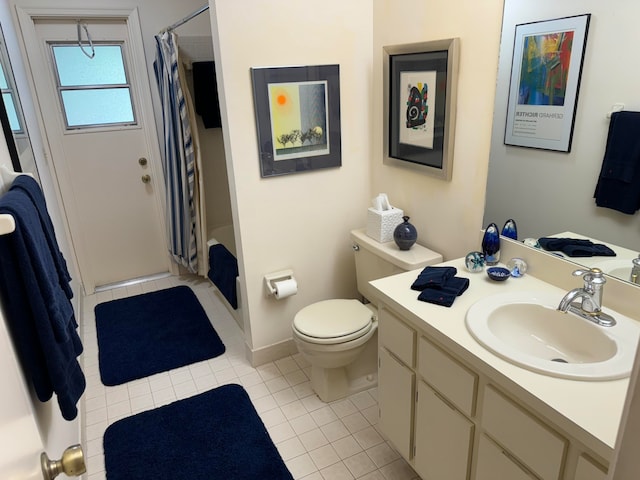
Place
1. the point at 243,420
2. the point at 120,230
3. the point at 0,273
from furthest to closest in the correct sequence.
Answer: the point at 120,230 → the point at 243,420 → the point at 0,273

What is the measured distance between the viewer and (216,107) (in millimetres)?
3504

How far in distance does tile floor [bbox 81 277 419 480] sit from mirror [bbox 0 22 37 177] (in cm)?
128

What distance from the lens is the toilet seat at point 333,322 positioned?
7.28ft

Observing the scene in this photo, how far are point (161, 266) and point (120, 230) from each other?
47cm

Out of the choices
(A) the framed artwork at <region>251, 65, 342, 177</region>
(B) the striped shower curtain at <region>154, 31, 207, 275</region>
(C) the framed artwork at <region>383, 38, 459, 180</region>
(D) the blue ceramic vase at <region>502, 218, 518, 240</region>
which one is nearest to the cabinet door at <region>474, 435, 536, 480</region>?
(D) the blue ceramic vase at <region>502, 218, 518, 240</region>

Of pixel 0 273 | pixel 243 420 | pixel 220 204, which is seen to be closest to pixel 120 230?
pixel 220 204

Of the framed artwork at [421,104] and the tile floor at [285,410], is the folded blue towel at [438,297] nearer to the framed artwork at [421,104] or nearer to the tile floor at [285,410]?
the framed artwork at [421,104]

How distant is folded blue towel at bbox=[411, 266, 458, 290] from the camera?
1.75 m

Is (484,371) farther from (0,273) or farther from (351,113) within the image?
(351,113)

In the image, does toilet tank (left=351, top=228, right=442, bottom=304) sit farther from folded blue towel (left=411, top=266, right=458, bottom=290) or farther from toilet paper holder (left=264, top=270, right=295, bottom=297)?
toilet paper holder (left=264, top=270, right=295, bottom=297)

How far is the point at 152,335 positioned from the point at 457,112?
2386mm

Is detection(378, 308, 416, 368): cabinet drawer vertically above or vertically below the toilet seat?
above

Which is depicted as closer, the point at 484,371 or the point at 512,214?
the point at 484,371

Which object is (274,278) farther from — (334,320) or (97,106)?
(97,106)
